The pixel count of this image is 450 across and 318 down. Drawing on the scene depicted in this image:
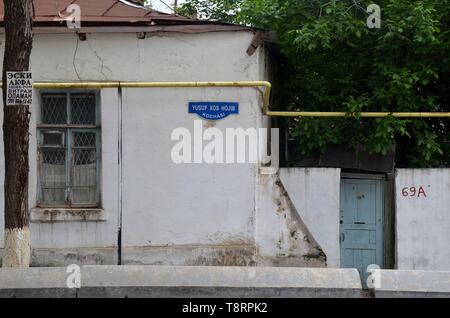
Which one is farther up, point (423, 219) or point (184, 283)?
point (423, 219)

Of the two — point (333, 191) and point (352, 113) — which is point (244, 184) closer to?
point (333, 191)

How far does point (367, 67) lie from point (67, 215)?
4.74m

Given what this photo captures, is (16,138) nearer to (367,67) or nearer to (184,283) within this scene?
(184,283)

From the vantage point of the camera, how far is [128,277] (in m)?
6.05

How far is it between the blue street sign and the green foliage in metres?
1.18

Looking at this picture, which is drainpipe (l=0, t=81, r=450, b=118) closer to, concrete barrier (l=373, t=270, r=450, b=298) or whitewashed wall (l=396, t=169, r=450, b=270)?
whitewashed wall (l=396, t=169, r=450, b=270)

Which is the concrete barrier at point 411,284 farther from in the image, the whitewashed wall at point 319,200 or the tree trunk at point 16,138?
the tree trunk at point 16,138

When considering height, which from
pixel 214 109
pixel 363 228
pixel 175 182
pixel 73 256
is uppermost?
pixel 214 109

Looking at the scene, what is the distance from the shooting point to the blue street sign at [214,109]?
803cm

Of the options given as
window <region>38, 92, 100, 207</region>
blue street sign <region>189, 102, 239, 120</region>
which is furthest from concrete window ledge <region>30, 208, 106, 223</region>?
blue street sign <region>189, 102, 239, 120</region>

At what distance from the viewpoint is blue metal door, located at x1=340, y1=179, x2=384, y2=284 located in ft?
27.9

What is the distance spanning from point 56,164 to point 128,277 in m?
2.89

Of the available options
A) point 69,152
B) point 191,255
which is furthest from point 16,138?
point 191,255

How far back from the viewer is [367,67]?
8844mm
